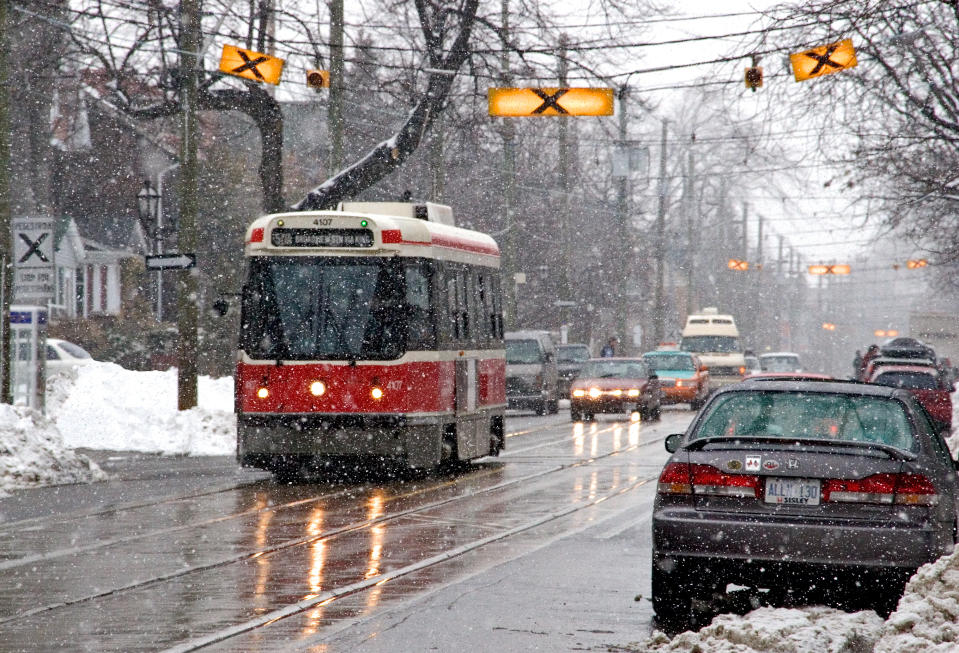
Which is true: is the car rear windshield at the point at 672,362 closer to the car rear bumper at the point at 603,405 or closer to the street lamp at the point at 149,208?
the car rear bumper at the point at 603,405

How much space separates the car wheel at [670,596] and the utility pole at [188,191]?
1573cm

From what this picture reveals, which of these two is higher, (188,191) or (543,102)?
(543,102)

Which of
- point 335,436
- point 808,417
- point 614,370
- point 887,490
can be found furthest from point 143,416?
point 887,490

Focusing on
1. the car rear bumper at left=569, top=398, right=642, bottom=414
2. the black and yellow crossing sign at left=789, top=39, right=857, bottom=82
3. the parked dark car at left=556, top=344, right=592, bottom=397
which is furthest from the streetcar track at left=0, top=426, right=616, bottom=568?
the parked dark car at left=556, top=344, right=592, bottom=397

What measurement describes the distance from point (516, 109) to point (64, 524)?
375 inches

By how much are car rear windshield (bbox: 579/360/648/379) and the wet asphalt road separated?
1516 centimetres

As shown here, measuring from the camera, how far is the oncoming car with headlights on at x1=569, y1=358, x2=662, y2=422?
35281 millimetres

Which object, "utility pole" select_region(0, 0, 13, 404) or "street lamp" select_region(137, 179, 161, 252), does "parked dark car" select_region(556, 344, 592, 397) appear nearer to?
"street lamp" select_region(137, 179, 161, 252)

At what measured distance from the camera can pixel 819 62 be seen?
19609 mm

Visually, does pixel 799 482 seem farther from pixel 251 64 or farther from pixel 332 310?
pixel 251 64

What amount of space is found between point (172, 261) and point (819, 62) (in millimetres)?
9763

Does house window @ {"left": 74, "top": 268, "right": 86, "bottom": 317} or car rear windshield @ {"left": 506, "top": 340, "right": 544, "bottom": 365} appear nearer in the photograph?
car rear windshield @ {"left": 506, "top": 340, "right": 544, "bottom": 365}

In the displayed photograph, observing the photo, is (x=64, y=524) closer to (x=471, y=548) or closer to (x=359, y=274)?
(x=471, y=548)

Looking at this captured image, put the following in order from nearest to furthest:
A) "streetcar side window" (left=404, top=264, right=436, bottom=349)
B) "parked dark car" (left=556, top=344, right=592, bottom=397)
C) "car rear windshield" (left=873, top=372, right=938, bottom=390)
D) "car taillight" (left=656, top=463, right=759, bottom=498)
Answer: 1. "car taillight" (left=656, top=463, right=759, bottom=498)
2. "streetcar side window" (left=404, top=264, right=436, bottom=349)
3. "car rear windshield" (left=873, top=372, right=938, bottom=390)
4. "parked dark car" (left=556, top=344, right=592, bottom=397)
